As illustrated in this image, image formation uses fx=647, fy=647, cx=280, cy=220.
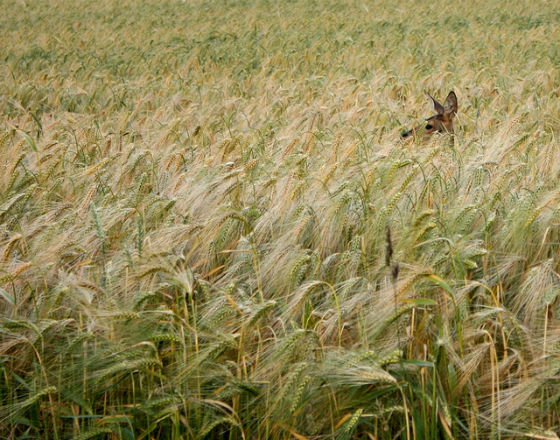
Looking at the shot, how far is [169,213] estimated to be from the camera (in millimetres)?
2576

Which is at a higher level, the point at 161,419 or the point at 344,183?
the point at 344,183

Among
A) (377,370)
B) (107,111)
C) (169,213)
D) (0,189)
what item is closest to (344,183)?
(169,213)

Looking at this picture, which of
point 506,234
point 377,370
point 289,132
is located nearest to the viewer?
point 377,370

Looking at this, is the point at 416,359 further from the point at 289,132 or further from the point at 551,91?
the point at 551,91

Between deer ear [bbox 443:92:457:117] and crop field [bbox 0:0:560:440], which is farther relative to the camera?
deer ear [bbox 443:92:457:117]

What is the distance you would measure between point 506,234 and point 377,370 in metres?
0.96

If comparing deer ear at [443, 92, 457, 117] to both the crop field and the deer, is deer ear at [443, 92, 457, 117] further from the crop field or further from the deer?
the crop field

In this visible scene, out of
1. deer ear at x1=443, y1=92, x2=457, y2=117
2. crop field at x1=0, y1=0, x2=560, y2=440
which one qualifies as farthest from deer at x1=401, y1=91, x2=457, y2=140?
crop field at x1=0, y1=0, x2=560, y2=440

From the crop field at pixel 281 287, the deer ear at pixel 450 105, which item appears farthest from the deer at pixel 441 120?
the crop field at pixel 281 287

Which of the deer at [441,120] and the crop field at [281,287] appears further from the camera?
the deer at [441,120]

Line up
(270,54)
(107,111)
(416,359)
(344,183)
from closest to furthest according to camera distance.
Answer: (416,359) → (344,183) → (107,111) → (270,54)

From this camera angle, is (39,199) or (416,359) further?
(39,199)

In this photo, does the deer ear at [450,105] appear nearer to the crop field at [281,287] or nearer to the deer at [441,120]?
the deer at [441,120]

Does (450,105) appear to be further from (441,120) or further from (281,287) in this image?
(281,287)
